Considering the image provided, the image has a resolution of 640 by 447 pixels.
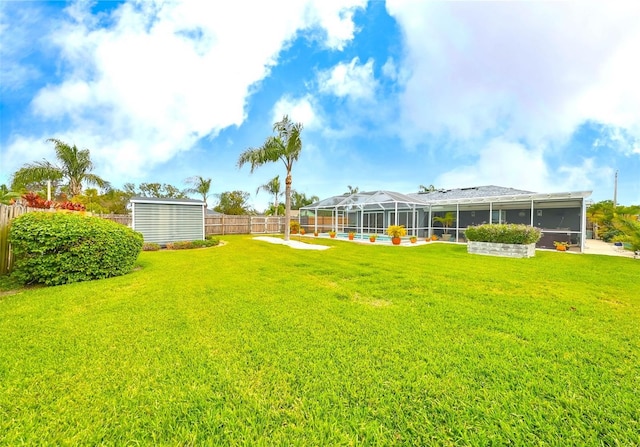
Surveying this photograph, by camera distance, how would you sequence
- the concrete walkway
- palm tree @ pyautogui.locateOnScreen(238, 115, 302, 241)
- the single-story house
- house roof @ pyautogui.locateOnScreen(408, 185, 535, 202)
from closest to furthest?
1. the concrete walkway
2. the single-story house
3. palm tree @ pyautogui.locateOnScreen(238, 115, 302, 241)
4. house roof @ pyautogui.locateOnScreen(408, 185, 535, 202)

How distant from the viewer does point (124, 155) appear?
17.2 m

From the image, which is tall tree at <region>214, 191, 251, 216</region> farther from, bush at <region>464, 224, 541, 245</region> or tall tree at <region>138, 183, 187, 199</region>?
bush at <region>464, 224, 541, 245</region>

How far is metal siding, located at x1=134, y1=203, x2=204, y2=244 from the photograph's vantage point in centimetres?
1308

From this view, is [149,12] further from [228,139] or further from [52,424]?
[228,139]

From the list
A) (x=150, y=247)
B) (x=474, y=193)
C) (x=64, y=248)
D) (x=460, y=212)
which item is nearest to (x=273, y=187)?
(x=150, y=247)

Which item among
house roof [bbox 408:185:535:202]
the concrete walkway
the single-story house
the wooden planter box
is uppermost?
house roof [bbox 408:185:535:202]

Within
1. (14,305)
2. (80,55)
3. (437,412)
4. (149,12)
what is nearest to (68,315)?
(14,305)

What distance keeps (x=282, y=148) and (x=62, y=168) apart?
13.4 meters

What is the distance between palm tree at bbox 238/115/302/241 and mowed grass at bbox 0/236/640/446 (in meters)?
12.4

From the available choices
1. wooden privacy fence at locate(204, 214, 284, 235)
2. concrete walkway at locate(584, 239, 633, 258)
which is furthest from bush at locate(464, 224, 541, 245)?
wooden privacy fence at locate(204, 214, 284, 235)

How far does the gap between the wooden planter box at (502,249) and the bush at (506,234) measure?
24cm

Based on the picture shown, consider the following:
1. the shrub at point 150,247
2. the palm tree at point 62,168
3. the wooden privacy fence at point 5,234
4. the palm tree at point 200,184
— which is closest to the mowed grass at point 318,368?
the wooden privacy fence at point 5,234

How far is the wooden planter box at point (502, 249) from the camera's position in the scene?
10.6 metres

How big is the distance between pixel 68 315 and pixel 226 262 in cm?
486
